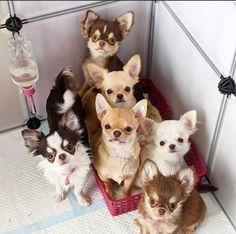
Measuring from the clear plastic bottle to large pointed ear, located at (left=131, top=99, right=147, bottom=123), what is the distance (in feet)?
1.21

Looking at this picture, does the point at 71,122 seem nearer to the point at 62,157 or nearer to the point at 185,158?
the point at 62,157

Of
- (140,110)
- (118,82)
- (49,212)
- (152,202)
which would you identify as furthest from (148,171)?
(49,212)

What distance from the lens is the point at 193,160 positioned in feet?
5.32

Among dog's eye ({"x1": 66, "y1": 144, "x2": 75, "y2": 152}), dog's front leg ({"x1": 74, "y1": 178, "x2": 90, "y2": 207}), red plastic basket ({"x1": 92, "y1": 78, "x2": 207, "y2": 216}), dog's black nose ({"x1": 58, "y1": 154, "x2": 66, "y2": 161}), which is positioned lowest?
dog's front leg ({"x1": 74, "y1": 178, "x2": 90, "y2": 207})

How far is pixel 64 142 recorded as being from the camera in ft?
4.38

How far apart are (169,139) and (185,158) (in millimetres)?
261

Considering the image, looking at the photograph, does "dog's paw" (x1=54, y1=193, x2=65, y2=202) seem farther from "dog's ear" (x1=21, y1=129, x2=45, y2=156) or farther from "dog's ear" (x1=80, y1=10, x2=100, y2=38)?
"dog's ear" (x1=80, y1=10, x2=100, y2=38)

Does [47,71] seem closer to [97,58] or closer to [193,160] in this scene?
[97,58]

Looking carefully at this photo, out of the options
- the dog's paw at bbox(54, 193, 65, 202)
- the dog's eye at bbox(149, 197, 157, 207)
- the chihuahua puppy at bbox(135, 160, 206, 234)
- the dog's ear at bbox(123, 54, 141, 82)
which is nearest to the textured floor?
the dog's paw at bbox(54, 193, 65, 202)

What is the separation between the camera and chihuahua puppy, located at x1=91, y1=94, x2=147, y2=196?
1.35 m

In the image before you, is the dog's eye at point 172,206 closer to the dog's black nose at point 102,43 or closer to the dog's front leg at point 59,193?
the dog's front leg at point 59,193

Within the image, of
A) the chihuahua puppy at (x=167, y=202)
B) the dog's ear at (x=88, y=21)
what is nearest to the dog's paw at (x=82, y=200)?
the chihuahua puppy at (x=167, y=202)

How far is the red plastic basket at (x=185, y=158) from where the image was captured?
150 cm

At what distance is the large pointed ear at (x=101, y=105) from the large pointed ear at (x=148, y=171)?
0.66ft
